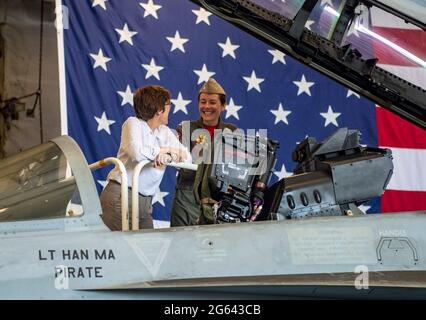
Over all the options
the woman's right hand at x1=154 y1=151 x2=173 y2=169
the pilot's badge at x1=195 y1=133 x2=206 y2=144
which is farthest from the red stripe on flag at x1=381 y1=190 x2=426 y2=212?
the woman's right hand at x1=154 y1=151 x2=173 y2=169

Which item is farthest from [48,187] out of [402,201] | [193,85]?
[402,201]

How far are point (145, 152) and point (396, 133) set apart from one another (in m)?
3.56

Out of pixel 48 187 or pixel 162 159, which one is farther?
pixel 162 159

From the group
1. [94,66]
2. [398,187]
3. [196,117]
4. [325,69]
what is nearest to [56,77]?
[94,66]

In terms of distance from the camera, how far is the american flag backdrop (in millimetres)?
6055

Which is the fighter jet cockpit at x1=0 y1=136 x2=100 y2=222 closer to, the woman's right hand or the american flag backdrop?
the woman's right hand

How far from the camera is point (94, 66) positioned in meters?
6.08

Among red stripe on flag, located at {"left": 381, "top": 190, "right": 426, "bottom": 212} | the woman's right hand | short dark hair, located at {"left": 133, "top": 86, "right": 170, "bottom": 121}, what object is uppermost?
short dark hair, located at {"left": 133, "top": 86, "right": 170, "bottom": 121}

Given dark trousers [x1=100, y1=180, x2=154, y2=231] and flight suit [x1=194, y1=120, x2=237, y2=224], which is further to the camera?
flight suit [x1=194, y1=120, x2=237, y2=224]

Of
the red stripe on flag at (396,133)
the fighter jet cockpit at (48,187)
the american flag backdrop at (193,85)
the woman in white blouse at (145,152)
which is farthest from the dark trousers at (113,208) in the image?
the red stripe on flag at (396,133)

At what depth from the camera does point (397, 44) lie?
413 cm

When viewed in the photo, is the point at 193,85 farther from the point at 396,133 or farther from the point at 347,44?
the point at 347,44

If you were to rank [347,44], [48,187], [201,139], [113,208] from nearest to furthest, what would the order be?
[48,187], [113,208], [347,44], [201,139]

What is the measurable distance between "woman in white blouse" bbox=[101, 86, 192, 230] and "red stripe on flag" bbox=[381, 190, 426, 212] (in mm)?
2924
